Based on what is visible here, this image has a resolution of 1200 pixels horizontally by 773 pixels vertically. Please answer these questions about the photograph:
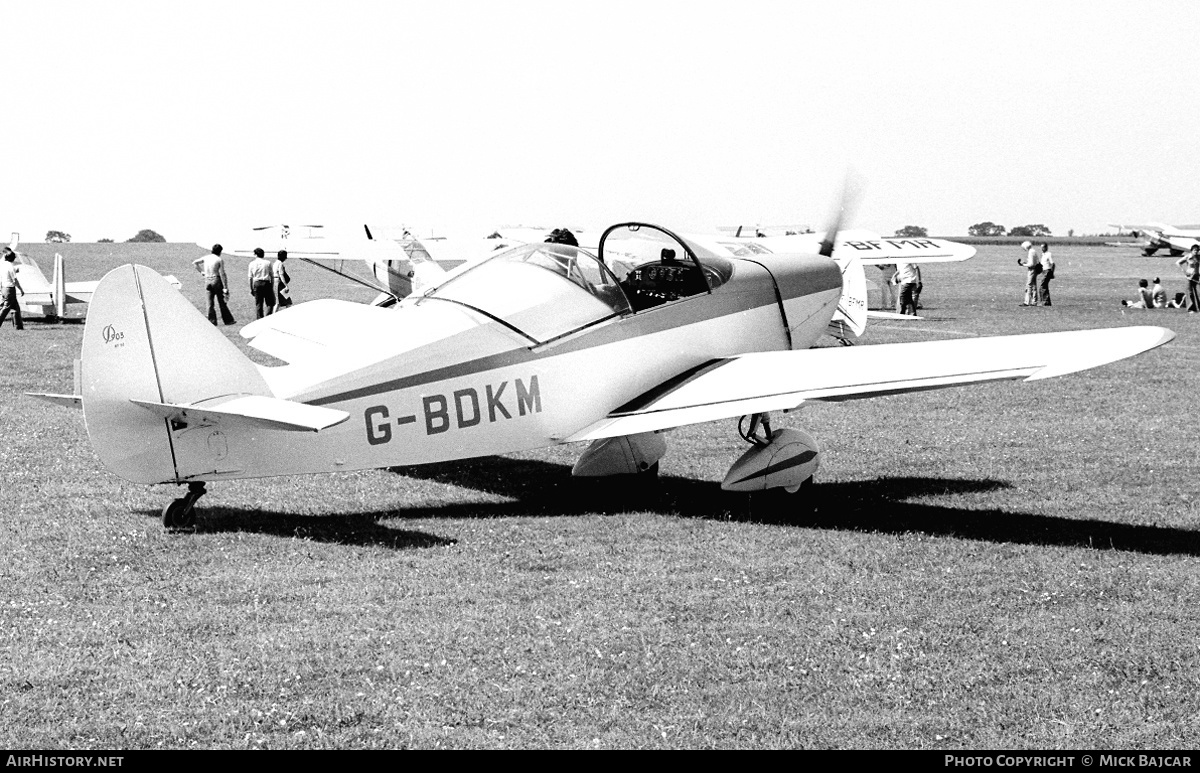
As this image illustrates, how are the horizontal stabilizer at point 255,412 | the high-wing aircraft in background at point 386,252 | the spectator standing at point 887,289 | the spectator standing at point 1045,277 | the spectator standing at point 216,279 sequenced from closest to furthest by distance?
the horizontal stabilizer at point 255,412 < the spectator standing at point 216,279 < the high-wing aircraft in background at point 386,252 < the spectator standing at point 1045,277 < the spectator standing at point 887,289

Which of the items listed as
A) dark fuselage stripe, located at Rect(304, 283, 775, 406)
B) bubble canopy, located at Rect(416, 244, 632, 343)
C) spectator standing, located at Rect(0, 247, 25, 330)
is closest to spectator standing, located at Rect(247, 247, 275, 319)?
spectator standing, located at Rect(0, 247, 25, 330)

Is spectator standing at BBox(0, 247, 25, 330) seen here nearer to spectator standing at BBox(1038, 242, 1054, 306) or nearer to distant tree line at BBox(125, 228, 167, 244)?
spectator standing at BBox(1038, 242, 1054, 306)

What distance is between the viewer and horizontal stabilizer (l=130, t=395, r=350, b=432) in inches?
257

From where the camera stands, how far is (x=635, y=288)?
29.9 feet

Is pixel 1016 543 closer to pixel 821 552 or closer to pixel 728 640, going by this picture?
pixel 821 552

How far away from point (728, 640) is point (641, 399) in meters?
3.26

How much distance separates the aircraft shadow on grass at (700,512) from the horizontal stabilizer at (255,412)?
0.89 meters

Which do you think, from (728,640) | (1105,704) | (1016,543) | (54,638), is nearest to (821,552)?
(1016,543)

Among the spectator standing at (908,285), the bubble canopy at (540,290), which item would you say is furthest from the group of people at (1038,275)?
the bubble canopy at (540,290)

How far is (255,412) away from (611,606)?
223cm

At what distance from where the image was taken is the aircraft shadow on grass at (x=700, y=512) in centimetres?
746

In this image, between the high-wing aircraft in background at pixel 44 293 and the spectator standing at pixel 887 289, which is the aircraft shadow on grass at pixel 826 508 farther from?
the spectator standing at pixel 887 289

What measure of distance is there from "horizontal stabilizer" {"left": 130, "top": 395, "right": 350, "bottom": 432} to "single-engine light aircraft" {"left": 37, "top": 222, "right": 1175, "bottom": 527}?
1 centimetres
